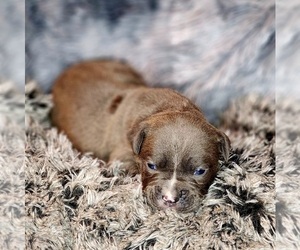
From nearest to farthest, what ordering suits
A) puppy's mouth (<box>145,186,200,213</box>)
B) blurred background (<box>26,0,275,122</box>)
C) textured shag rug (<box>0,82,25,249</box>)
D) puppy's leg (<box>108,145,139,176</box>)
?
puppy's mouth (<box>145,186,200,213</box>) → textured shag rug (<box>0,82,25,249</box>) → puppy's leg (<box>108,145,139,176</box>) → blurred background (<box>26,0,275,122</box>)

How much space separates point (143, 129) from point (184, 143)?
0.61 ft

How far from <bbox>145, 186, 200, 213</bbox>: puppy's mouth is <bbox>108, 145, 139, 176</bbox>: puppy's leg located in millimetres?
230

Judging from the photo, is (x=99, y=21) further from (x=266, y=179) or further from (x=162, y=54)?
(x=266, y=179)

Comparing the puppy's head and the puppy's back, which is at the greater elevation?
the puppy's head

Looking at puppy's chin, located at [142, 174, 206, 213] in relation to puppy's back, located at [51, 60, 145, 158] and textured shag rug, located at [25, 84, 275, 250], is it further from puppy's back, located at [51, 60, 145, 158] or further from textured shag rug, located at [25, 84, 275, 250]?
puppy's back, located at [51, 60, 145, 158]

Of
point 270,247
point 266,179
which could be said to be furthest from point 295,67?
point 270,247

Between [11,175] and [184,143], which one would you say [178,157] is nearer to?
[184,143]

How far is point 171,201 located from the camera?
2.35 metres

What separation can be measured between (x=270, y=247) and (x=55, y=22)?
60.0 inches

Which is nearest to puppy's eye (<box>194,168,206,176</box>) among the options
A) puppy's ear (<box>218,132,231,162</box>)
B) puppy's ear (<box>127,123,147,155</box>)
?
puppy's ear (<box>218,132,231,162</box>)

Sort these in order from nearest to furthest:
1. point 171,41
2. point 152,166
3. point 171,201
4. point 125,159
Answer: point 171,201, point 152,166, point 125,159, point 171,41

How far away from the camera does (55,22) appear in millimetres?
3189

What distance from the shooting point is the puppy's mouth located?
7.73 feet

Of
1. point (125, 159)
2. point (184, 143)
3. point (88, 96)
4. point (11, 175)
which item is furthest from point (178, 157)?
point (88, 96)
